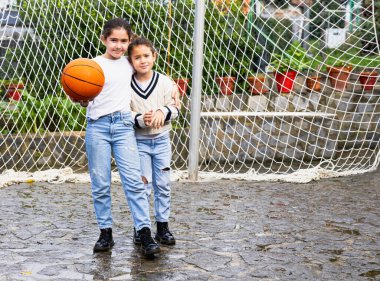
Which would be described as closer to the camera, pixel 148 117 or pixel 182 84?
pixel 148 117

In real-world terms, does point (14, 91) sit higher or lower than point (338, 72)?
lower

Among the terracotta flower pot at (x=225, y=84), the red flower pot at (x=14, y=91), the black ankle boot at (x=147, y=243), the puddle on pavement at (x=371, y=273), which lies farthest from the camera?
the terracotta flower pot at (x=225, y=84)

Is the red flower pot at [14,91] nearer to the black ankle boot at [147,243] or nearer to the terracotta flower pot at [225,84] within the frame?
the terracotta flower pot at [225,84]

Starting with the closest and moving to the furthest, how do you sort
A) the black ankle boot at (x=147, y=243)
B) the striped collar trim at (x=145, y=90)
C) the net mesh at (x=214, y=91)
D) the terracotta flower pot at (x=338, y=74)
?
1. the black ankle boot at (x=147, y=243)
2. the striped collar trim at (x=145, y=90)
3. the net mesh at (x=214, y=91)
4. the terracotta flower pot at (x=338, y=74)

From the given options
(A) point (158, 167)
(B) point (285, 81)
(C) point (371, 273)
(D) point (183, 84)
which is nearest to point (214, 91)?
(D) point (183, 84)

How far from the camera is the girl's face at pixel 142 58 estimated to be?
4.86 meters

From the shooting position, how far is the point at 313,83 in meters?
10.3

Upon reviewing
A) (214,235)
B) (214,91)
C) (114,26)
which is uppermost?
(114,26)

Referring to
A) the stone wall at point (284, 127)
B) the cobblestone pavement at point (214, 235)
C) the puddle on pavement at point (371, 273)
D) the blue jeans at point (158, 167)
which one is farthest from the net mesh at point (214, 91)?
the puddle on pavement at point (371, 273)

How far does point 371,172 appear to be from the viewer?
8.75 meters

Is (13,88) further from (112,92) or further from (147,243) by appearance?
(147,243)

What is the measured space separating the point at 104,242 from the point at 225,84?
530 centimetres

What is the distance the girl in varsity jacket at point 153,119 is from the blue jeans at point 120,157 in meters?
0.13

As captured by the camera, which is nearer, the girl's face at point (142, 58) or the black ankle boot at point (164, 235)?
the girl's face at point (142, 58)
